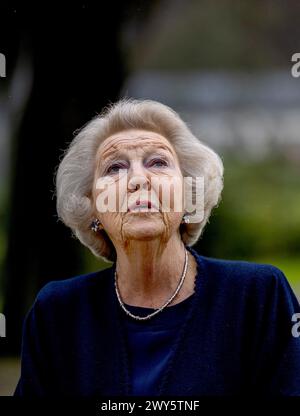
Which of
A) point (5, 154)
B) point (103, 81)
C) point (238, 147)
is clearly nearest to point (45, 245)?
point (5, 154)

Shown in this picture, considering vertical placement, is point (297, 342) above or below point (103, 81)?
below

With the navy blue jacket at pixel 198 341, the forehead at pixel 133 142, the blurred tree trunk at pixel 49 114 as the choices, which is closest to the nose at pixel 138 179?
the forehead at pixel 133 142

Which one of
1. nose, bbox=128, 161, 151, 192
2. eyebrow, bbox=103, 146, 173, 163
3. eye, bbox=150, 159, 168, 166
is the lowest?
nose, bbox=128, 161, 151, 192

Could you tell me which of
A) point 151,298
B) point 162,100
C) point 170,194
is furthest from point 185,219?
point 162,100

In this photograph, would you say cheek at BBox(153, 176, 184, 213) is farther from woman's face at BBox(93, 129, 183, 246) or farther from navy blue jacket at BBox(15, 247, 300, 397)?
navy blue jacket at BBox(15, 247, 300, 397)

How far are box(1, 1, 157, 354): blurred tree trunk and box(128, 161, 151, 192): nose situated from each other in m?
1.79

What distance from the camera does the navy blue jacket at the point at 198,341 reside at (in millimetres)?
2225

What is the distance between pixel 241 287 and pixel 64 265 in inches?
81.8

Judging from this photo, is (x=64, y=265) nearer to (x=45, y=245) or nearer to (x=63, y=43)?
(x=45, y=245)

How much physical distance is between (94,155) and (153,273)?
505mm

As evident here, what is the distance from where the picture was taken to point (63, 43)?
163 inches

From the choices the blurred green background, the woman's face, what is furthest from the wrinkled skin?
the blurred green background

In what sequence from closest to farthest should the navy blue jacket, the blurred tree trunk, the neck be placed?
the navy blue jacket, the neck, the blurred tree trunk

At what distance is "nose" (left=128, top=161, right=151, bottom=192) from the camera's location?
2.30 meters
